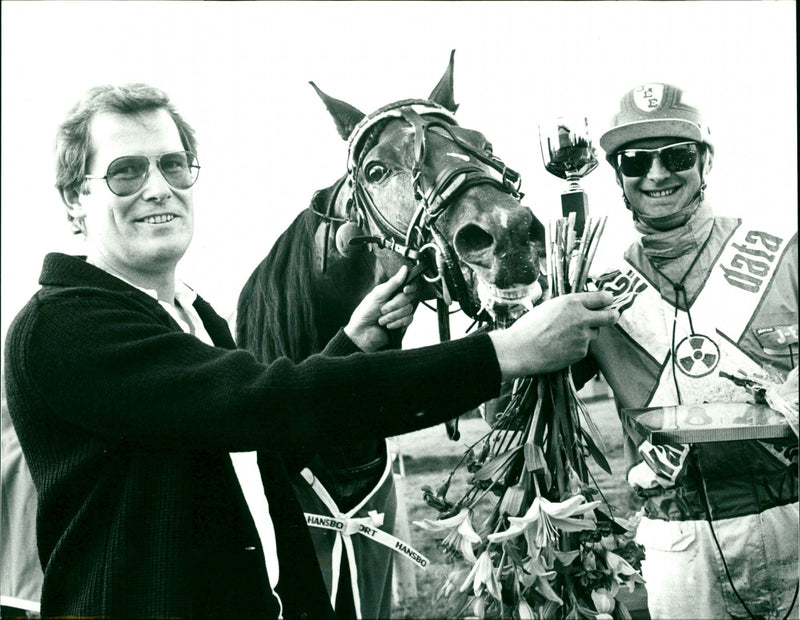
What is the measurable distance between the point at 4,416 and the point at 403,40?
6.57 ft

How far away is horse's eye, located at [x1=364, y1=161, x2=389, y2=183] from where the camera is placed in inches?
93.4

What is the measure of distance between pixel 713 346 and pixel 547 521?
0.69 meters

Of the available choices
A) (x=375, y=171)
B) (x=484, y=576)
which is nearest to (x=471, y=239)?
(x=375, y=171)

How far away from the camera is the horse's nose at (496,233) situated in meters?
2.12

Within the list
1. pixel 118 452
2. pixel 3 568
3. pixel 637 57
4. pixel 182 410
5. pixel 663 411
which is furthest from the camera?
pixel 3 568

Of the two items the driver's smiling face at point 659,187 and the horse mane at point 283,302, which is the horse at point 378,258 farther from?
the driver's smiling face at point 659,187

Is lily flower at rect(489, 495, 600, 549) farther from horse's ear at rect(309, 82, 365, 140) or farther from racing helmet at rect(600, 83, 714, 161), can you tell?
horse's ear at rect(309, 82, 365, 140)

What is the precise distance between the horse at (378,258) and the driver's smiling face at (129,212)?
0.45 meters

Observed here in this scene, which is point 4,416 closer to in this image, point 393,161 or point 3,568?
point 3,568

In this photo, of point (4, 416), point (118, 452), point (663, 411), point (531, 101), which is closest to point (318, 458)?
point (118, 452)

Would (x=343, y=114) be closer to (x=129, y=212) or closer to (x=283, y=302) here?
(x=283, y=302)

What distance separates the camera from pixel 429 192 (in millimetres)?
2229

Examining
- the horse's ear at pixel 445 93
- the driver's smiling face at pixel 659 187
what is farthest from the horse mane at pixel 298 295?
the driver's smiling face at pixel 659 187

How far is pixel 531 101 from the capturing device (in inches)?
99.2
